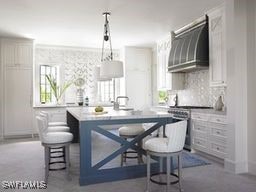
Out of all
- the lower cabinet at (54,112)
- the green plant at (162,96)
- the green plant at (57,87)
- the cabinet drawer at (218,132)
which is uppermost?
the green plant at (57,87)

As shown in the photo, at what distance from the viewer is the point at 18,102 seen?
6.50m

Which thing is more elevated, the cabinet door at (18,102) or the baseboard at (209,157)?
the cabinet door at (18,102)

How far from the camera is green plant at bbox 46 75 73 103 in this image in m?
7.43

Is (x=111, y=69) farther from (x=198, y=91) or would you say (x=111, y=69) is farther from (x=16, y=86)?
(x=16, y=86)

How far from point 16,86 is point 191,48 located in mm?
4839

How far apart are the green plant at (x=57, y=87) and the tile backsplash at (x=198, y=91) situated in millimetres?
3744

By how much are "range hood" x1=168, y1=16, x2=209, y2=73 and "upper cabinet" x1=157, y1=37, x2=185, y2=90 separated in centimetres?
42

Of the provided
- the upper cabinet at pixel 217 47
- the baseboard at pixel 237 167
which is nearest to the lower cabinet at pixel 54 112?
the upper cabinet at pixel 217 47

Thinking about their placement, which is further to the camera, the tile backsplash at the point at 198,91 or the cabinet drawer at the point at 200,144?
the tile backsplash at the point at 198,91

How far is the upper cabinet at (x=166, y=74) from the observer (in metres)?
6.19

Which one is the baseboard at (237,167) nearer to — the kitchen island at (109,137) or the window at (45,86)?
the kitchen island at (109,137)

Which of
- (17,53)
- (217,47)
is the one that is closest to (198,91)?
(217,47)

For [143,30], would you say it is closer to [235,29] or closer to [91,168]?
[235,29]

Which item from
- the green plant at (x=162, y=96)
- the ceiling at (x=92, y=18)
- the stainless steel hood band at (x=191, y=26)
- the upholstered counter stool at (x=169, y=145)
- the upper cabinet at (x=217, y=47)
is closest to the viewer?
the upholstered counter stool at (x=169, y=145)
